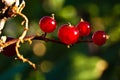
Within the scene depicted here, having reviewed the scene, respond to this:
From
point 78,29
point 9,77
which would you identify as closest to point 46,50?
point 9,77

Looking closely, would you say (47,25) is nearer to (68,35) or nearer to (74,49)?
(68,35)

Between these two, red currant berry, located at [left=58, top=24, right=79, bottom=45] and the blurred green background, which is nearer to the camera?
red currant berry, located at [left=58, top=24, right=79, bottom=45]

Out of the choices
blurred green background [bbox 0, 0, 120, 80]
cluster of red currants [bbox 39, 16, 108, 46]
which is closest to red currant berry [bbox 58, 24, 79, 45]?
cluster of red currants [bbox 39, 16, 108, 46]

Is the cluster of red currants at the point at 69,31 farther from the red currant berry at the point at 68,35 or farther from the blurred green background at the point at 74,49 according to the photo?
the blurred green background at the point at 74,49

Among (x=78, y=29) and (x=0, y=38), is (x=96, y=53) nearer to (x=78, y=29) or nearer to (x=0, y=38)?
(x=78, y=29)

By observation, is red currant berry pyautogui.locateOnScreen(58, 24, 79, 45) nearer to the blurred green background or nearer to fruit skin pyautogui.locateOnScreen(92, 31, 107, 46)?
fruit skin pyautogui.locateOnScreen(92, 31, 107, 46)
